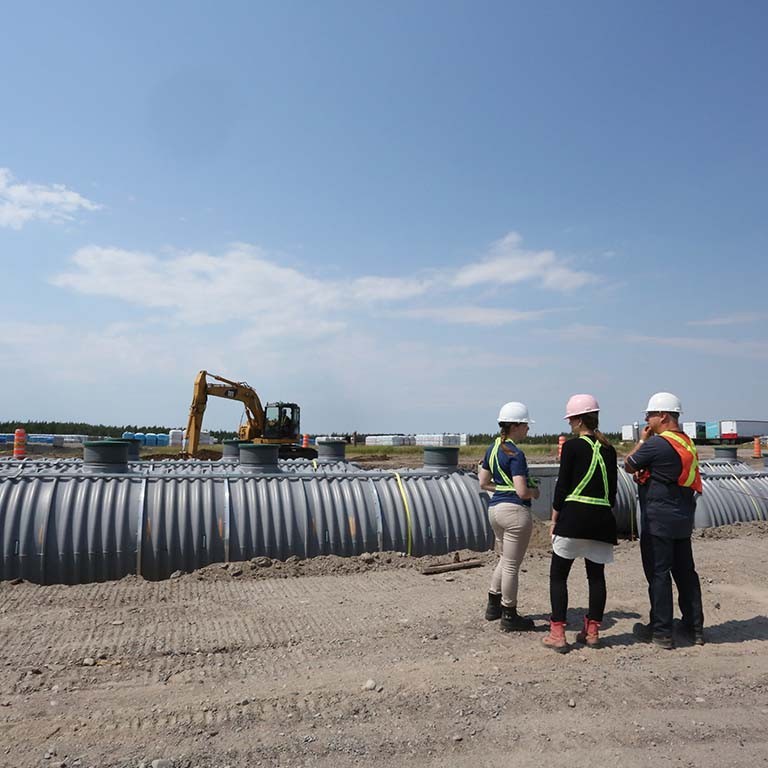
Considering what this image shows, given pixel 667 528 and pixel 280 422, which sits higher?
pixel 280 422

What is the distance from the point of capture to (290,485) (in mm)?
9195

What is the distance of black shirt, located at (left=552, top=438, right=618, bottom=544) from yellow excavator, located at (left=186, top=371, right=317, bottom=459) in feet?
68.1

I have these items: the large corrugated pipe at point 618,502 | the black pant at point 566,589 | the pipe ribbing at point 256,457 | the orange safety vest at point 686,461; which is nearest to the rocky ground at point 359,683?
the black pant at point 566,589

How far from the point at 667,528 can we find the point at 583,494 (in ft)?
2.57

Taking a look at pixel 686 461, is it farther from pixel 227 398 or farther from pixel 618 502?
pixel 227 398

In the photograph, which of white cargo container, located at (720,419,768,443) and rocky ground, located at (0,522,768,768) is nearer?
rocky ground, located at (0,522,768,768)

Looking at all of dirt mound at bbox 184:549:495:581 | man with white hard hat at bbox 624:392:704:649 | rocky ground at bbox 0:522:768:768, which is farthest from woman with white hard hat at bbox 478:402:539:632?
dirt mound at bbox 184:549:495:581

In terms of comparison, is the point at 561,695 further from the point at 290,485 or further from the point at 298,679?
the point at 290,485

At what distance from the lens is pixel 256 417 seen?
86.6 ft

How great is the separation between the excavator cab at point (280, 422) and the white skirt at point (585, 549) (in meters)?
21.2

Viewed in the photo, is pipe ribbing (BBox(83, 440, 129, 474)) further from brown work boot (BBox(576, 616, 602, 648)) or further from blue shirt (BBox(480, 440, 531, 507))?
brown work boot (BBox(576, 616, 602, 648))

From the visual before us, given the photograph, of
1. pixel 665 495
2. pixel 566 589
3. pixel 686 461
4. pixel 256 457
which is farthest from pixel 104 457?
pixel 686 461

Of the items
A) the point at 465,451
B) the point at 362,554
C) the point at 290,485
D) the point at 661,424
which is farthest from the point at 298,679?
the point at 465,451

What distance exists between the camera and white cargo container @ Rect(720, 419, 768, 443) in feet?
199
